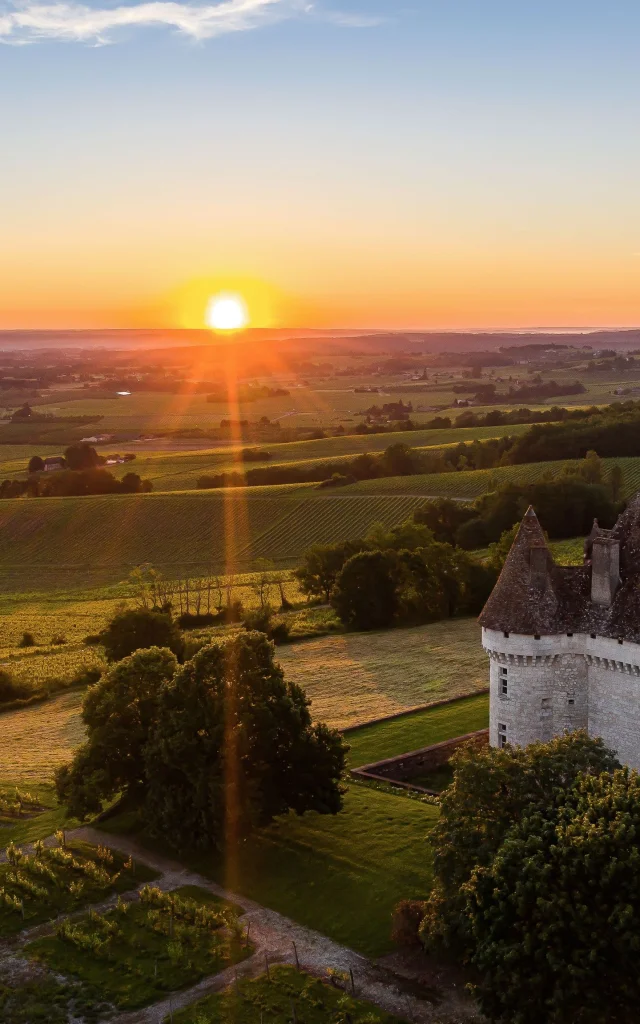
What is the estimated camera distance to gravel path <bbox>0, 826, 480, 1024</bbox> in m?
29.4

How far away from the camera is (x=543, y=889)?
27.1 meters

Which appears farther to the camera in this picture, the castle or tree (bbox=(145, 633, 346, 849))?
tree (bbox=(145, 633, 346, 849))

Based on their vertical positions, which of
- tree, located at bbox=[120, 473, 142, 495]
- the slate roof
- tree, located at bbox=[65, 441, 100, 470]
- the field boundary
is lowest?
the field boundary

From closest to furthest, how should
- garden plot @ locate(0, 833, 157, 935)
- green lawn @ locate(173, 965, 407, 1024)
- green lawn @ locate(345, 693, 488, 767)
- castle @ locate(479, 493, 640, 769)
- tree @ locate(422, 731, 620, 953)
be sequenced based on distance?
green lawn @ locate(173, 965, 407, 1024) < tree @ locate(422, 731, 620, 953) < garden plot @ locate(0, 833, 157, 935) < castle @ locate(479, 493, 640, 769) < green lawn @ locate(345, 693, 488, 767)

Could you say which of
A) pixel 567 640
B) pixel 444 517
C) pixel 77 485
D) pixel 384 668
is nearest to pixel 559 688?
pixel 567 640

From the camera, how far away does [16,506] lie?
129250 millimetres

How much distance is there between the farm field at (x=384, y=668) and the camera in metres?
57.8

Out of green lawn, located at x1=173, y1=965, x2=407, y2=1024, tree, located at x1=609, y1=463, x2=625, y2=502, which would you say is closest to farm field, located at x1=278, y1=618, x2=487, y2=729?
green lawn, located at x1=173, y1=965, x2=407, y2=1024

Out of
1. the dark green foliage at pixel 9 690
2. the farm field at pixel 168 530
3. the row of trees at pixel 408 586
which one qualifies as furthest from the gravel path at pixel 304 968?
the farm field at pixel 168 530

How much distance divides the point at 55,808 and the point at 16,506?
88574 millimetres

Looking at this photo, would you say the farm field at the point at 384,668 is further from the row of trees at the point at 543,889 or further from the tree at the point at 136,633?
the row of trees at the point at 543,889

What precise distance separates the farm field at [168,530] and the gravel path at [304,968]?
66.9m

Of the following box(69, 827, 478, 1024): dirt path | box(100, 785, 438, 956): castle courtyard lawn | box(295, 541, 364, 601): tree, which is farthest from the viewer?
box(295, 541, 364, 601): tree

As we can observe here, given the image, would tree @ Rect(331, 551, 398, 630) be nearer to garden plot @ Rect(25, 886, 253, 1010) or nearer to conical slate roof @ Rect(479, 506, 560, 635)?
conical slate roof @ Rect(479, 506, 560, 635)
